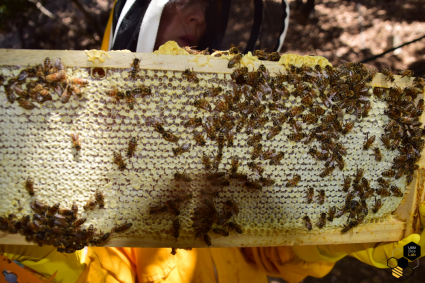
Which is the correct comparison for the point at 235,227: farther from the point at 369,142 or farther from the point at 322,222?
the point at 369,142

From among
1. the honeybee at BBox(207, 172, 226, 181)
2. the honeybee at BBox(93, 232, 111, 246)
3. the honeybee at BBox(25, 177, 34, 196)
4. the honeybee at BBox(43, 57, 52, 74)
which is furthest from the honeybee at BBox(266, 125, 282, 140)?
the honeybee at BBox(25, 177, 34, 196)

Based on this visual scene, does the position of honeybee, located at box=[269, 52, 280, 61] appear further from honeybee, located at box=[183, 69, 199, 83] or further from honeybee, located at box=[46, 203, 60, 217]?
honeybee, located at box=[46, 203, 60, 217]

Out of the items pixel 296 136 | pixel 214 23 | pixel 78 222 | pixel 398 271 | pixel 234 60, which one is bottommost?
pixel 398 271

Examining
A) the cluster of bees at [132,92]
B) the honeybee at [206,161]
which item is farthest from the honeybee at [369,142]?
the cluster of bees at [132,92]

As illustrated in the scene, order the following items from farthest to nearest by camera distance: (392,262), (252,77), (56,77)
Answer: (392,262) < (252,77) < (56,77)

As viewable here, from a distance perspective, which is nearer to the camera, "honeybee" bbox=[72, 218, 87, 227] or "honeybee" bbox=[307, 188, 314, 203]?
"honeybee" bbox=[72, 218, 87, 227]

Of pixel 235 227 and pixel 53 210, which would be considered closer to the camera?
pixel 53 210

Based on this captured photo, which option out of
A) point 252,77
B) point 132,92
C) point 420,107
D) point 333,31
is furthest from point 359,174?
point 333,31
